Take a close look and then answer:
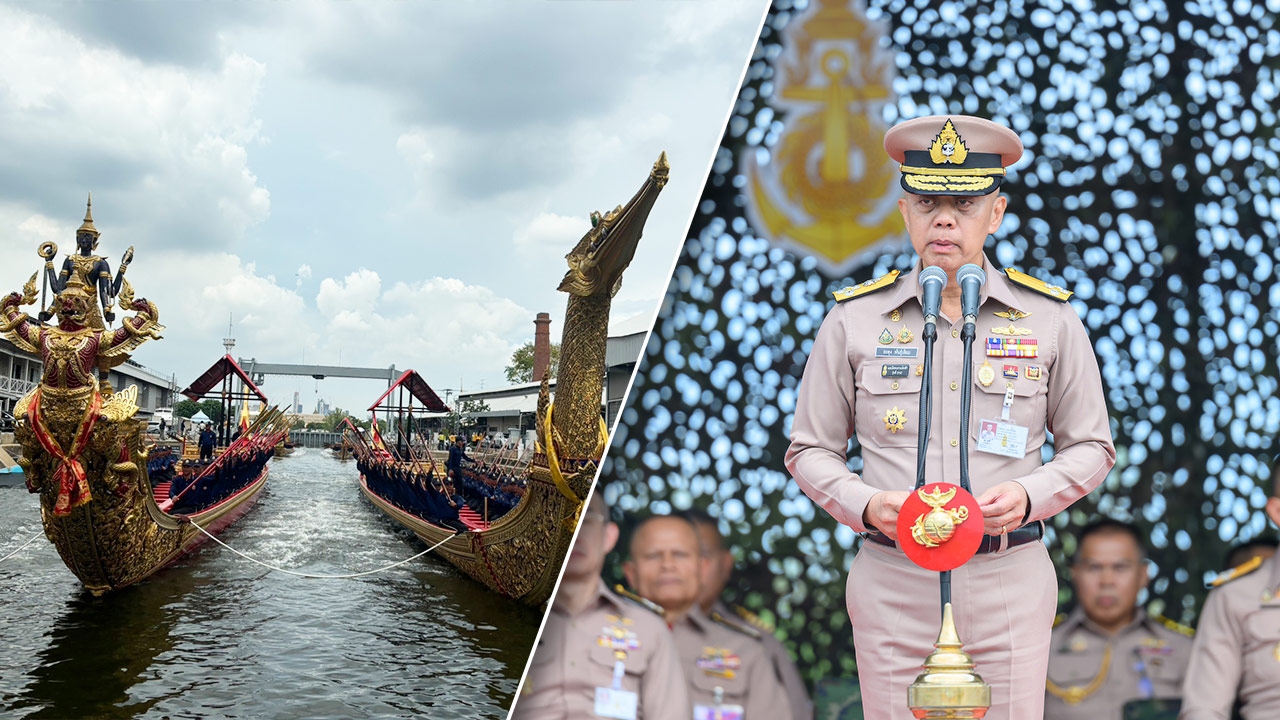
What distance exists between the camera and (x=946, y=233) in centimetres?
179

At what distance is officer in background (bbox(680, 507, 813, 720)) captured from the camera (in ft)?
6.82

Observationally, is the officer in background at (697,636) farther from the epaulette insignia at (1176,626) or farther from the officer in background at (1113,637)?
the epaulette insignia at (1176,626)

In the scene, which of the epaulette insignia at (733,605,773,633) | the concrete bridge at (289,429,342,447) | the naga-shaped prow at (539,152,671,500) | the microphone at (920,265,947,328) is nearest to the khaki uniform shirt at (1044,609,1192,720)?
the epaulette insignia at (733,605,773,633)

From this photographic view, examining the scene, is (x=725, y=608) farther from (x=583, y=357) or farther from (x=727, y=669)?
(x=583, y=357)

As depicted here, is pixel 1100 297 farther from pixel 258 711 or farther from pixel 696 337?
pixel 258 711

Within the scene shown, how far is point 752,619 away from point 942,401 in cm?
68

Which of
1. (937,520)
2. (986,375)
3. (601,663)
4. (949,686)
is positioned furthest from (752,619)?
(986,375)

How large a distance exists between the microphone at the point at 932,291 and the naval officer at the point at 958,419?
0.20 feet

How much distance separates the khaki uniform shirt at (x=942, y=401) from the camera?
1.76m

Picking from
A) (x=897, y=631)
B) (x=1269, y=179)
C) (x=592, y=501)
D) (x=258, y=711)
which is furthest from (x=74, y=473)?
(x=1269, y=179)

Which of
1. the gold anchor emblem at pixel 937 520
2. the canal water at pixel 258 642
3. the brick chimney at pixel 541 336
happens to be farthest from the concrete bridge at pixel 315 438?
the gold anchor emblem at pixel 937 520

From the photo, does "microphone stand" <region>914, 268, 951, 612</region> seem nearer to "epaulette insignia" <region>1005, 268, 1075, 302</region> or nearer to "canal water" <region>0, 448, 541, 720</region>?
"epaulette insignia" <region>1005, 268, 1075, 302</region>

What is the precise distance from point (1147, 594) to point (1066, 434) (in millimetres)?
621

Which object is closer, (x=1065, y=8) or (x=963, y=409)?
(x=963, y=409)
